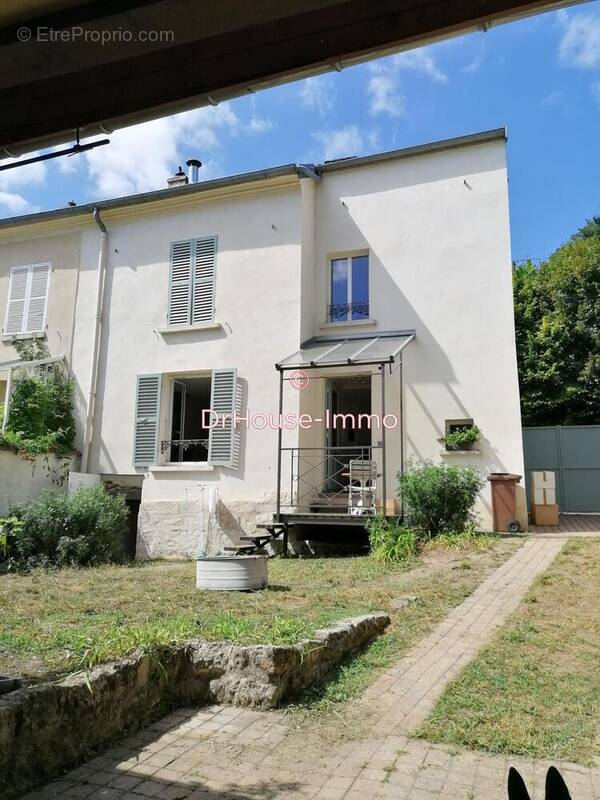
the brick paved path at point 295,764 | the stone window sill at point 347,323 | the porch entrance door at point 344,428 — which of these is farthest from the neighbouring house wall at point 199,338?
the brick paved path at point 295,764

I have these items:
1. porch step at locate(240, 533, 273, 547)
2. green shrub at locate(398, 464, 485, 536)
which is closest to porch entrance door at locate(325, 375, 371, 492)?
green shrub at locate(398, 464, 485, 536)

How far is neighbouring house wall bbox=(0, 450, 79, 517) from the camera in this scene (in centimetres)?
1158

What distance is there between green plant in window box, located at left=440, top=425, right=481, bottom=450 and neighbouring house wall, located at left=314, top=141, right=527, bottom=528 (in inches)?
7.5

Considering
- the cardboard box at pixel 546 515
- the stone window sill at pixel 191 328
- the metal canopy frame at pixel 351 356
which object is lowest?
the cardboard box at pixel 546 515

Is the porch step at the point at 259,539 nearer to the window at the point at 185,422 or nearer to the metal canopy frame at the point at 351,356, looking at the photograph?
the metal canopy frame at the point at 351,356

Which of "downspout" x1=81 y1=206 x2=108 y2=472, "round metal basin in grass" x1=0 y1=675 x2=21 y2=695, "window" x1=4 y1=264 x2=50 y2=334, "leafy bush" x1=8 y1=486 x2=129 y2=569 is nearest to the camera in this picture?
"round metal basin in grass" x1=0 y1=675 x2=21 y2=695

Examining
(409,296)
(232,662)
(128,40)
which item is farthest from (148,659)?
(409,296)

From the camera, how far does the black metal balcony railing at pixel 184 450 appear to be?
43.1 feet

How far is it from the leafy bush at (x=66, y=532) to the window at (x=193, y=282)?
445 cm

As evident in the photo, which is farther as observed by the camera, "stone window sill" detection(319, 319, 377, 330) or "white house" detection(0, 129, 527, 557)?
"stone window sill" detection(319, 319, 377, 330)

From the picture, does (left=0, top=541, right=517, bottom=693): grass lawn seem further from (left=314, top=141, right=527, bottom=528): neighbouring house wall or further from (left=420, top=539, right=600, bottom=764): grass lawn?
(left=314, top=141, right=527, bottom=528): neighbouring house wall

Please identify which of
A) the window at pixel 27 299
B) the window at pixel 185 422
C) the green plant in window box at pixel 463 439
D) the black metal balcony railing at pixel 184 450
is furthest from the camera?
the window at pixel 27 299

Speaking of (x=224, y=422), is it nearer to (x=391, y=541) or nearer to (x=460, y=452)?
(x=391, y=541)

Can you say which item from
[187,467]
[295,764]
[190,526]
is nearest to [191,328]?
[187,467]
